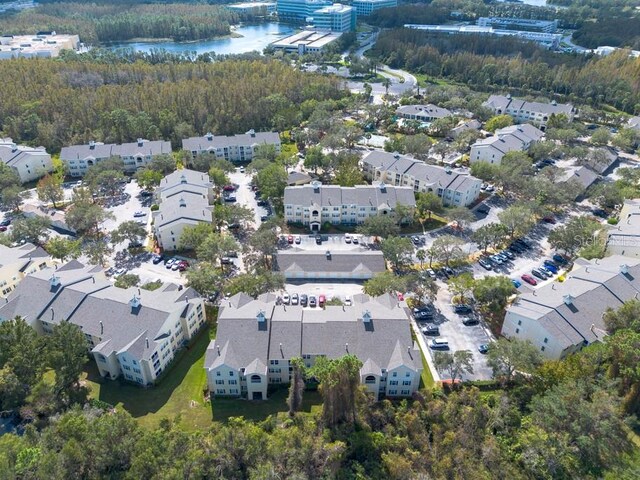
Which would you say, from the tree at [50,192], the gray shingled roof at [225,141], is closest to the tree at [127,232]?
the tree at [50,192]

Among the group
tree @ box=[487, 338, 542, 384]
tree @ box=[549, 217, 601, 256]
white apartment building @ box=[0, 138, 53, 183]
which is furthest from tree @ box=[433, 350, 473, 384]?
white apartment building @ box=[0, 138, 53, 183]

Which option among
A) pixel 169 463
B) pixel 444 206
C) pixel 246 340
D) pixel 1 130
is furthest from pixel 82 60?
pixel 169 463

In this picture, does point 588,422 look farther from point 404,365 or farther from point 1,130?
point 1,130

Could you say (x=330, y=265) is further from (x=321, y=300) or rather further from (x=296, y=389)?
(x=296, y=389)

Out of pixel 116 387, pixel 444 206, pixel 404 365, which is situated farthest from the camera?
pixel 444 206

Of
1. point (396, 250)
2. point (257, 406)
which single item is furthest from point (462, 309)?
point (257, 406)

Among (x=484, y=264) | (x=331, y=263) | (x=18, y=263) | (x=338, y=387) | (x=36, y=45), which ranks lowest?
(x=484, y=264)
